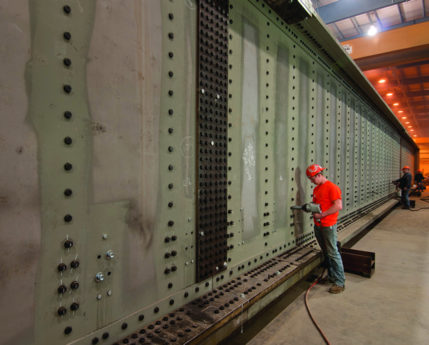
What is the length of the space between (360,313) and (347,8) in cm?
906

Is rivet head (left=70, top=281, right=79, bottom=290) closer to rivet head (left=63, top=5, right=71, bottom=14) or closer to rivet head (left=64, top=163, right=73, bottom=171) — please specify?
rivet head (left=64, top=163, right=73, bottom=171)

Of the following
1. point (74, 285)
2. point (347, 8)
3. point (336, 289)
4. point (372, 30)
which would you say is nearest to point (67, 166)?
point (74, 285)

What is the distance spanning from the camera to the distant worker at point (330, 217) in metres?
3.91

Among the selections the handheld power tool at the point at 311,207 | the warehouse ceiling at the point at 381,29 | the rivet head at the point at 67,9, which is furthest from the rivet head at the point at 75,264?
the warehouse ceiling at the point at 381,29

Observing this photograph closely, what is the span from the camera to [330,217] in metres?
→ 4.00

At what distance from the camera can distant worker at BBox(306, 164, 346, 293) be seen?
12.8 ft

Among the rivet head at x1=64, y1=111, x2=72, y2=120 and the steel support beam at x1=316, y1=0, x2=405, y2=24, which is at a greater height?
the steel support beam at x1=316, y1=0, x2=405, y2=24

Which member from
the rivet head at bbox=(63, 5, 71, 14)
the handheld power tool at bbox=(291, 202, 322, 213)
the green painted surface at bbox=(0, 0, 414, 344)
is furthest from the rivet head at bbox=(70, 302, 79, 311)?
the handheld power tool at bbox=(291, 202, 322, 213)

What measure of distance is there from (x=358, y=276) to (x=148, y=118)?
14.5ft

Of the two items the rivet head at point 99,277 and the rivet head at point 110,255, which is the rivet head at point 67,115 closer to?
the rivet head at point 110,255

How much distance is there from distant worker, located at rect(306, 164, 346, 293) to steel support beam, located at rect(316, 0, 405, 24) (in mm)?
7021

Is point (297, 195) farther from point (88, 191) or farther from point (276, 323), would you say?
point (88, 191)

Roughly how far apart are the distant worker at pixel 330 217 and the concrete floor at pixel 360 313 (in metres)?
0.23

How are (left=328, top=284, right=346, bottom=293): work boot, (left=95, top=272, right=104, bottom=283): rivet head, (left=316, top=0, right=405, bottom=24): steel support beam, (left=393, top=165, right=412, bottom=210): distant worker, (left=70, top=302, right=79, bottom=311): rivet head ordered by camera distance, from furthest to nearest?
1. (left=393, top=165, right=412, bottom=210): distant worker
2. (left=316, top=0, right=405, bottom=24): steel support beam
3. (left=328, top=284, right=346, bottom=293): work boot
4. (left=95, top=272, right=104, bottom=283): rivet head
5. (left=70, top=302, right=79, bottom=311): rivet head
